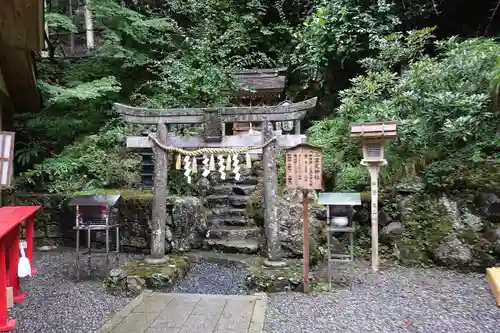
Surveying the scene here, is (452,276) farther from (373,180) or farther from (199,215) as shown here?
(199,215)

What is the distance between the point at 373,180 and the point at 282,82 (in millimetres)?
5751

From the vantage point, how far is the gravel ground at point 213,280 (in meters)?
5.41

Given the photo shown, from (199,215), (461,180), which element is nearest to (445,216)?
(461,180)

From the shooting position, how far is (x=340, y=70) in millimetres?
11109

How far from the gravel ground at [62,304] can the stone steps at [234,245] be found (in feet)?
7.75

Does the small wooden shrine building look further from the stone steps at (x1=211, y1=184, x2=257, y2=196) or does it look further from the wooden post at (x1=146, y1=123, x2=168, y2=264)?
the stone steps at (x1=211, y1=184, x2=257, y2=196)

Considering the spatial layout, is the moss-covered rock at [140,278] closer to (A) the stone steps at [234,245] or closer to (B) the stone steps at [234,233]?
(A) the stone steps at [234,245]

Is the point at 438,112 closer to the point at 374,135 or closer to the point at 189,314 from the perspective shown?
the point at 374,135

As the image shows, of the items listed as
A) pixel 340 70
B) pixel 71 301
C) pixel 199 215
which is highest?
pixel 340 70

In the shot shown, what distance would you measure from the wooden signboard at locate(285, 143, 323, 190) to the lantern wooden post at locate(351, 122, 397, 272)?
1172 millimetres

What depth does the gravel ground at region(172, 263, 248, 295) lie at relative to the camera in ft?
17.8

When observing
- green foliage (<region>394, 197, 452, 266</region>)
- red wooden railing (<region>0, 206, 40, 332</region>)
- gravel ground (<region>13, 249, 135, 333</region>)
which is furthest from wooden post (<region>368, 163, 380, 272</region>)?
red wooden railing (<region>0, 206, 40, 332</region>)

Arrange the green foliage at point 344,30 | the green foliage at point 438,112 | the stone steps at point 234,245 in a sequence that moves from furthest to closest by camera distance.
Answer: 1. the green foliage at point 344,30
2. the stone steps at point 234,245
3. the green foliage at point 438,112

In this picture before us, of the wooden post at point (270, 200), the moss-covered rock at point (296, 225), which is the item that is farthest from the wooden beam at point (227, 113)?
the moss-covered rock at point (296, 225)
